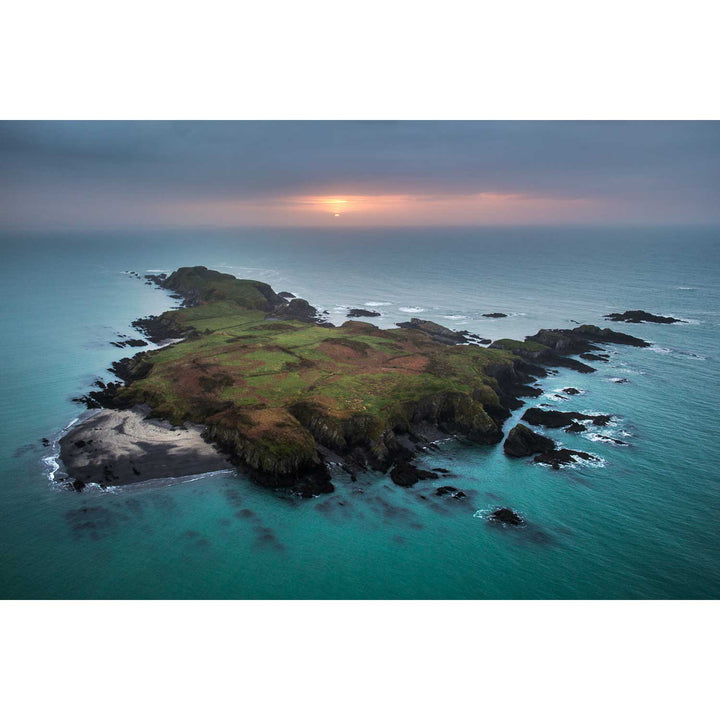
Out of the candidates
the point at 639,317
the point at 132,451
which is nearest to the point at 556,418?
the point at 132,451

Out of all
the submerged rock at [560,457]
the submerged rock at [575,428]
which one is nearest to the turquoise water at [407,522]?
the submerged rock at [560,457]

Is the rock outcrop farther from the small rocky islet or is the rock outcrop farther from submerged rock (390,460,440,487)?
submerged rock (390,460,440,487)

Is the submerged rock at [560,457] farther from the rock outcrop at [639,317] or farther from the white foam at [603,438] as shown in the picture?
the rock outcrop at [639,317]

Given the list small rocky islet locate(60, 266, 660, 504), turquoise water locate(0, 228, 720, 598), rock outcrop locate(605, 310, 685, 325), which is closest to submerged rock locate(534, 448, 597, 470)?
small rocky islet locate(60, 266, 660, 504)

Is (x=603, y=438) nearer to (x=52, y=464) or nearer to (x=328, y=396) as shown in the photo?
(x=328, y=396)

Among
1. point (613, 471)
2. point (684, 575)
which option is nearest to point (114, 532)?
point (684, 575)

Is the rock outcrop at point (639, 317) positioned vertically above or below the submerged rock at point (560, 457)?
above

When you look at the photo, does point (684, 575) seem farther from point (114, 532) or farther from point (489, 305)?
point (489, 305)
